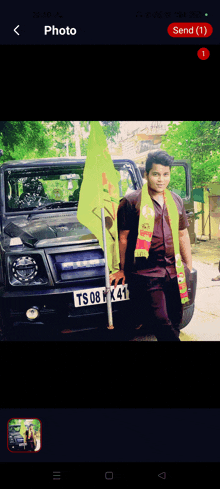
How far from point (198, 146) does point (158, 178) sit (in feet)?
1.23

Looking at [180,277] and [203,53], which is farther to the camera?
[180,277]

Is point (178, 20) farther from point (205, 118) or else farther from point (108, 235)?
point (108, 235)

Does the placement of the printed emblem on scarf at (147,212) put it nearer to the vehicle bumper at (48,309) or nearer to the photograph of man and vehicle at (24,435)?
the vehicle bumper at (48,309)

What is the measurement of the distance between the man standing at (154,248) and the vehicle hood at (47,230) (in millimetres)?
281

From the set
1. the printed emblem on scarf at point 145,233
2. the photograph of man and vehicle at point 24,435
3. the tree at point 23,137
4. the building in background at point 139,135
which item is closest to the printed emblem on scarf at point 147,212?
the printed emblem on scarf at point 145,233

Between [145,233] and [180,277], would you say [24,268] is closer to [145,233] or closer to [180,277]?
[145,233]

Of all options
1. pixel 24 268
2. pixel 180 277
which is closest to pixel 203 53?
pixel 180 277

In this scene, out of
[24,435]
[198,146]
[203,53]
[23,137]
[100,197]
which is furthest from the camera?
[198,146]

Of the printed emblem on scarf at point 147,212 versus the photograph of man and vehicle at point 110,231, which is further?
the printed emblem on scarf at point 147,212

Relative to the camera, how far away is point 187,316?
2316 millimetres

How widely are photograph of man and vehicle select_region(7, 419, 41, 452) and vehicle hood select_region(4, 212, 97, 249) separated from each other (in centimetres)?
100

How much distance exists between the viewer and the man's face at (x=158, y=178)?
2199 millimetres

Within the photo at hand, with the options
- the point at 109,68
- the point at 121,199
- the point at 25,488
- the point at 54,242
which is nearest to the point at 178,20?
the point at 109,68

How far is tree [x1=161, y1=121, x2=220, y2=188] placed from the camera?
2125mm
